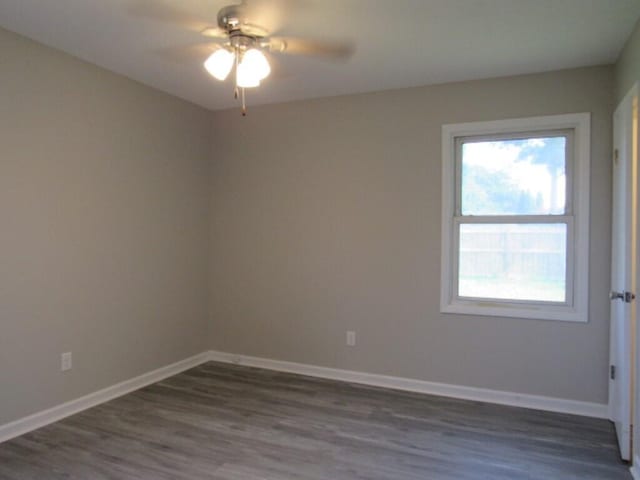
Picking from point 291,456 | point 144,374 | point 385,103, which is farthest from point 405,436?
point 385,103

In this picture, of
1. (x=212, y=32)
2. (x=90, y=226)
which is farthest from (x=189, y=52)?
(x=90, y=226)

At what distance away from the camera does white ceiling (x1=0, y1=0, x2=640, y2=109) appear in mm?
2352

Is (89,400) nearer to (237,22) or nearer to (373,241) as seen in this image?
(373,241)

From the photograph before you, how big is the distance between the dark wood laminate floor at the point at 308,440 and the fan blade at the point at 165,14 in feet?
8.14

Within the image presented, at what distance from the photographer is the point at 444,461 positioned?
8.23 ft

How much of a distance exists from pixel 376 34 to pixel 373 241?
1666 millimetres

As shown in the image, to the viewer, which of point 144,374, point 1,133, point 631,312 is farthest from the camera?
point 144,374

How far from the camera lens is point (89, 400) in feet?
10.5

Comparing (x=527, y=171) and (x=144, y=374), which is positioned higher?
(x=527, y=171)

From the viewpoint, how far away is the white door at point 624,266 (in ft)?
8.07

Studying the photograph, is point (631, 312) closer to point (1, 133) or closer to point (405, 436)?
point (405, 436)

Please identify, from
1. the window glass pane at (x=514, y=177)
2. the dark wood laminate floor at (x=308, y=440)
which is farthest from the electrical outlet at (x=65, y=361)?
the window glass pane at (x=514, y=177)

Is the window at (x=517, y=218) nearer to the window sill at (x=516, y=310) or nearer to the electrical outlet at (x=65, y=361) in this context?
the window sill at (x=516, y=310)

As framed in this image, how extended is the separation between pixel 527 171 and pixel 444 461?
214 centimetres
